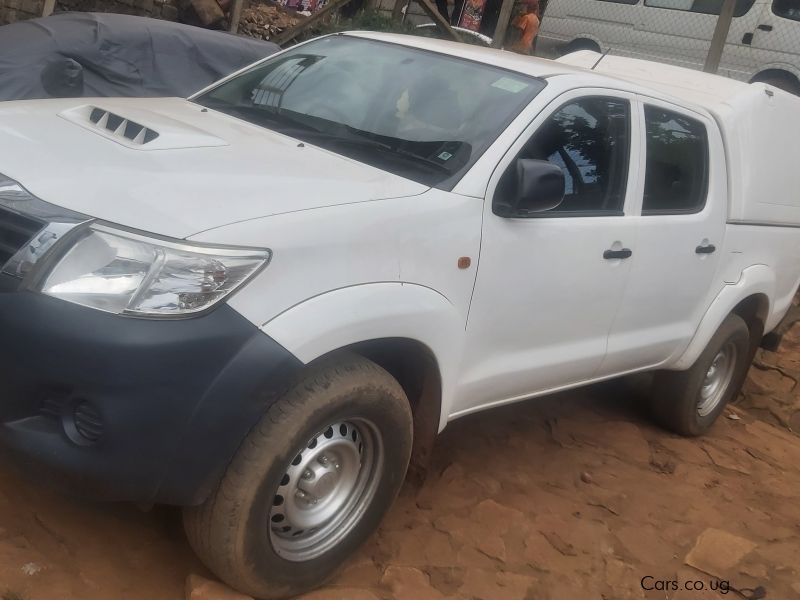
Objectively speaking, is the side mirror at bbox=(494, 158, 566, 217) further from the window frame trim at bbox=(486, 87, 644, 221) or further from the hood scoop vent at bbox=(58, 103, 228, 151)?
the hood scoop vent at bbox=(58, 103, 228, 151)

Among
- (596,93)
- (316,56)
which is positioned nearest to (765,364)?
(596,93)

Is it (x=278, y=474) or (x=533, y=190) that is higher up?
(x=533, y=190)

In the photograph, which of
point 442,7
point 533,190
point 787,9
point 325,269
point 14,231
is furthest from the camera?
point 442,7

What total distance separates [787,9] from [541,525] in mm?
9268

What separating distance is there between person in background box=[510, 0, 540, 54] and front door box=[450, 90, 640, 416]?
7963 millimetres

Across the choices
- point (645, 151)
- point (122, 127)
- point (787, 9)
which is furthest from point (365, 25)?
point (122, 127)

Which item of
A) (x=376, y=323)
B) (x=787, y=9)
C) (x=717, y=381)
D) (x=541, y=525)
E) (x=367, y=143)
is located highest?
(x=787, y=9)

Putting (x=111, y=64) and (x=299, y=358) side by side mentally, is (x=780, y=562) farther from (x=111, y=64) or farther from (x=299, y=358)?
(x=111, y=64)

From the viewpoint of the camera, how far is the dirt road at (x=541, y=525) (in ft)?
9.59

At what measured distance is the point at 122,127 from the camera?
302 centimetres

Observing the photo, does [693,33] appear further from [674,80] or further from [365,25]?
[674,80]

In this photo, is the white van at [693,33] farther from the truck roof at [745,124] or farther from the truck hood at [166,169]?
the truck hood at [166,169]

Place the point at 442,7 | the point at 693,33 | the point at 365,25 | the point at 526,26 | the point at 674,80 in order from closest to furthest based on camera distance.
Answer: the point at 674,80 < the point at 365,25 < the point at 693,33 < the point at 526,26 < the point at 442,7

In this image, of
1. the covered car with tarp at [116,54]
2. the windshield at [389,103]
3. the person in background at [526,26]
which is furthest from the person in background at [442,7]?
the windshield at [389,103]
